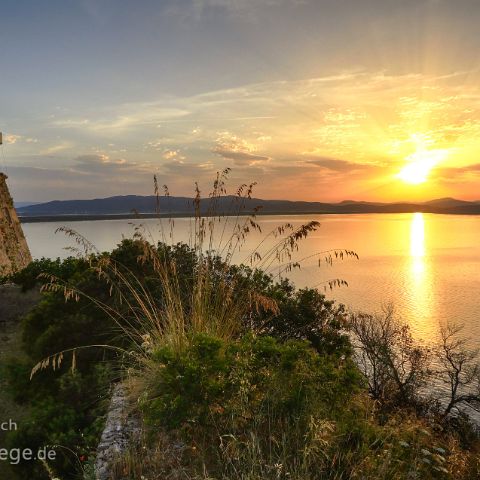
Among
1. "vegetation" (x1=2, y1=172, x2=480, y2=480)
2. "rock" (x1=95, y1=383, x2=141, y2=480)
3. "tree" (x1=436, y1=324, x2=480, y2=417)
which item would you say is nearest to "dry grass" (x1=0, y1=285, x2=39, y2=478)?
"vegetation" (x1=2, y1=172, x2=480, y2=480)

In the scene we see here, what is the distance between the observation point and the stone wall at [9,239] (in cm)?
2084

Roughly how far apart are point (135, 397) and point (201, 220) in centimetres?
249

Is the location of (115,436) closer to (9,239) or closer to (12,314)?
(12,314)

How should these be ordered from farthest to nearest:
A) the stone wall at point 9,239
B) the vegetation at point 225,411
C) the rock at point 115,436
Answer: the stone wall at point 9,239, the rock at point 115,436, the vegetation at point 225,411

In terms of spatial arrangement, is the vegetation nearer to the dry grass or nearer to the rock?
the rock

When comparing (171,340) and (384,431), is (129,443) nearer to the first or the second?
(171,340)

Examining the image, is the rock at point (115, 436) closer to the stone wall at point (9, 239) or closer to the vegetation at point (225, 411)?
the vegetation at point (225, 411)

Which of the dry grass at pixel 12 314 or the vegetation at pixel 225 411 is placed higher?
the vegetation at pixel 225 411

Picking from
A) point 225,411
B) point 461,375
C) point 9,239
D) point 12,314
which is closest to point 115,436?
point 225,411

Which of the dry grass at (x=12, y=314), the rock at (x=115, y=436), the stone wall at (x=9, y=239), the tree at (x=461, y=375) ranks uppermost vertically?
the stone wall at (x=9, y=239)

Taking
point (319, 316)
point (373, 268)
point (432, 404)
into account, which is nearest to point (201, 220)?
point (319, 316)

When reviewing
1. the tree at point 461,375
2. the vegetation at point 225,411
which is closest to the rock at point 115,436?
the vegetation at point 225,411

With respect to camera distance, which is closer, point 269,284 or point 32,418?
point 32,418

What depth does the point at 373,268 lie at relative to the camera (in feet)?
267
